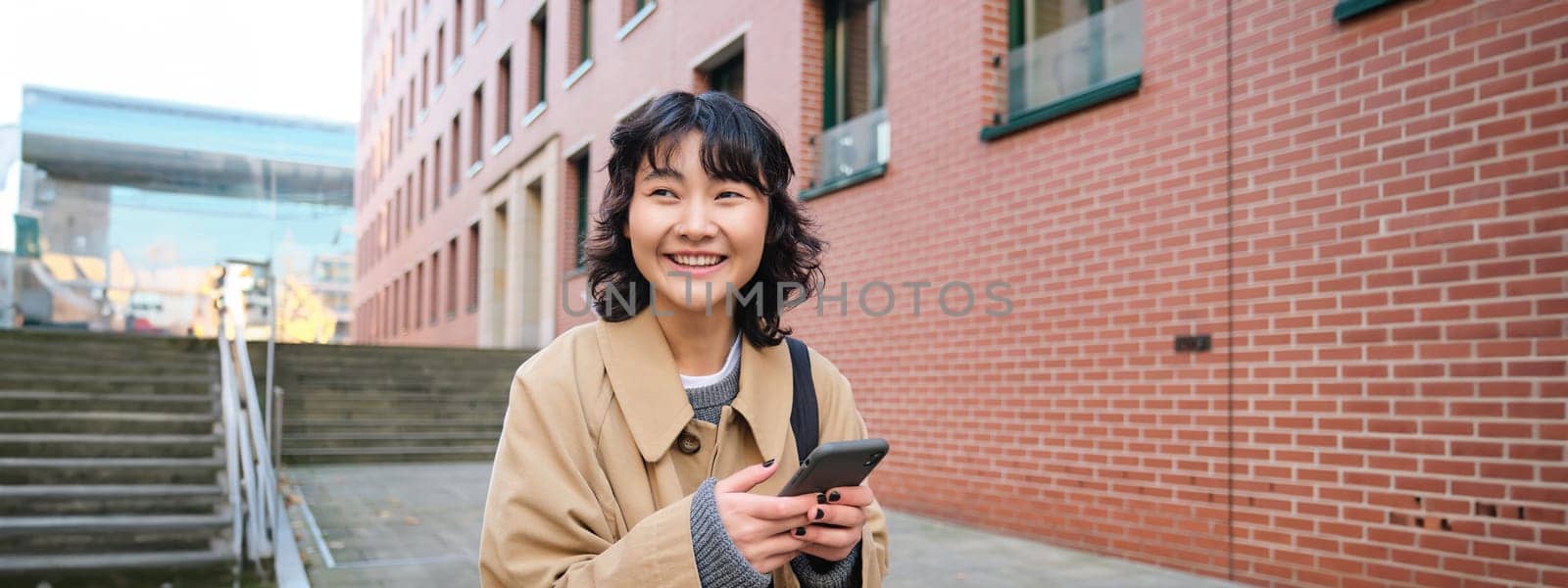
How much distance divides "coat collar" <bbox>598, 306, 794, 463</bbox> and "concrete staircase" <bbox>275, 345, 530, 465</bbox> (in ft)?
36.0

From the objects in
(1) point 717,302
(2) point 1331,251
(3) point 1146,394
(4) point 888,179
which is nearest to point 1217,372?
(3) point 1146,394

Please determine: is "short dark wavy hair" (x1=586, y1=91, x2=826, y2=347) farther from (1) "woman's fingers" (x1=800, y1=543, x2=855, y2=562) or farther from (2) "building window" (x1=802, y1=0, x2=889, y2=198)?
(2) "building window" (x1=802, y1=0, x2=889, y2=198)

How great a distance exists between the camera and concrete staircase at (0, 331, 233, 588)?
6223mm

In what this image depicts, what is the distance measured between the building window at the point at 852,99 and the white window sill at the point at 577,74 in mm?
7058

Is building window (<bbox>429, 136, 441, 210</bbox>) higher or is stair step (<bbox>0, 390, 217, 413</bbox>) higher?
building window (<bbox>429, 136, 441, 210</bbox>)

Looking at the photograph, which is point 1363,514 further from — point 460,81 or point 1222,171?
point 460,81

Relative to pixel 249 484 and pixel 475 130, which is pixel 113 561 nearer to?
pixel 249 484

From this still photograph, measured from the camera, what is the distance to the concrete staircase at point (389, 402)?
11.9m

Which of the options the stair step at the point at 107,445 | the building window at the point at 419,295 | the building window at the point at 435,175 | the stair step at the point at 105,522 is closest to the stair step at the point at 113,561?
the stair step at the point at 105,522

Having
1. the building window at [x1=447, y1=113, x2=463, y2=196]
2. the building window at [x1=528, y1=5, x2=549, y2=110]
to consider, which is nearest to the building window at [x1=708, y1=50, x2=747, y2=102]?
the building window at [x1=528, y1=5, x2=549, y2=110]

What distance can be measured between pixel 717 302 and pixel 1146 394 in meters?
4.89

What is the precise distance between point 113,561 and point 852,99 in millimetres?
6541

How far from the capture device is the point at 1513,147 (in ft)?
13.7

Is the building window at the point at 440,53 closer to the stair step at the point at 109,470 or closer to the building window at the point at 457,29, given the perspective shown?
the building window at the point at 457,29
